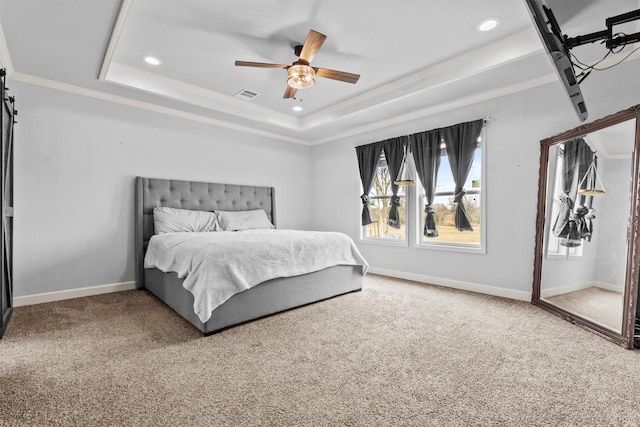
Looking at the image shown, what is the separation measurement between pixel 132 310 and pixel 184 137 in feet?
7.85

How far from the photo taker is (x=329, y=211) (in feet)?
18.2

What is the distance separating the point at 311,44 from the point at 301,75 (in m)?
0.34

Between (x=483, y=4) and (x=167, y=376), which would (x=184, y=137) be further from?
(x=483, y=4)

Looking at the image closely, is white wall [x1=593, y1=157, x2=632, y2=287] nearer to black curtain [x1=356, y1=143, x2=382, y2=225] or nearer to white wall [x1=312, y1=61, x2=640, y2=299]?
white wall [x1=312, y1=61, x2=640, y2=299]

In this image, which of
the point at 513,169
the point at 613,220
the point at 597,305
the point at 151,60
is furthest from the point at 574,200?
the point at 151,60

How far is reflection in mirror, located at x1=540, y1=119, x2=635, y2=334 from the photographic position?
2.37m

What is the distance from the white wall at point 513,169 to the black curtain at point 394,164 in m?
0.22

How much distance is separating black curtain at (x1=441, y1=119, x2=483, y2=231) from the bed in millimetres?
1457

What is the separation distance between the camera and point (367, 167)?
483cm

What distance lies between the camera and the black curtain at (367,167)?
4734mm

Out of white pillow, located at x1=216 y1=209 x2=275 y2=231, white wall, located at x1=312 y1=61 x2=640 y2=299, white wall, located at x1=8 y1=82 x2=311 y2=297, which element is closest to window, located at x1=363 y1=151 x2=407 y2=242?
white wall, located at x1=312 y1=61 x2=640 y2=299

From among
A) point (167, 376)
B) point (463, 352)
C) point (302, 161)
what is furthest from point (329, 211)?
point (167, 376)

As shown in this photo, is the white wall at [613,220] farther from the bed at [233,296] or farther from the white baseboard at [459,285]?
the bed at [233,296]

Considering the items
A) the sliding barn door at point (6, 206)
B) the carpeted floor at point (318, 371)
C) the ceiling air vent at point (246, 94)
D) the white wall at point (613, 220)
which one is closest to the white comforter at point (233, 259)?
the carpeted floor at point (318, 371)
